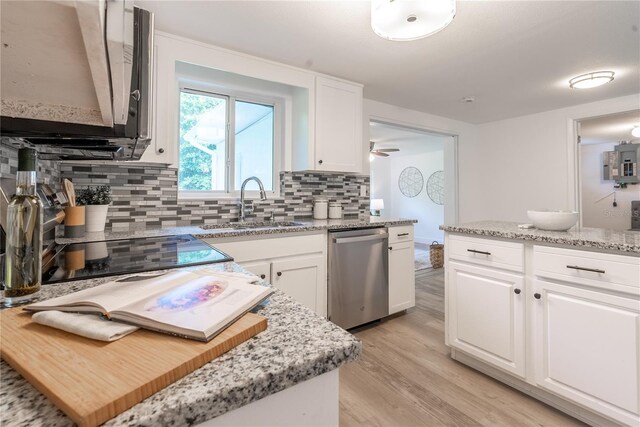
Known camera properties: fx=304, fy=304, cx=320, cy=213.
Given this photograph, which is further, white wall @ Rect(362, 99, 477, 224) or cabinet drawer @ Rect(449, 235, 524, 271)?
white wall @ Rect(362, 99, 477, 224)

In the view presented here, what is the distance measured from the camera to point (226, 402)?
0.36 meters

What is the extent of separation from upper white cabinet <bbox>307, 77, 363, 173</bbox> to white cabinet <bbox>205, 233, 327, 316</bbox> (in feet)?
2.61

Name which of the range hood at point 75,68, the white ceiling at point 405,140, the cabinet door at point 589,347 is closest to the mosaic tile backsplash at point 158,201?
the range hood at point 75,68

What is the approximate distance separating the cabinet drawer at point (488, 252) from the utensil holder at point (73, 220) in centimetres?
219

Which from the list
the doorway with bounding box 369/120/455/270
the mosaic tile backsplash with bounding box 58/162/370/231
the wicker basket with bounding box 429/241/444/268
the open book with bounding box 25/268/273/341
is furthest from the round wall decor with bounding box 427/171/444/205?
the open book with bounding box 25/268/273/341

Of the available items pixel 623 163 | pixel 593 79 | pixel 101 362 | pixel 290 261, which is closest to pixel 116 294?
pixel 101 362

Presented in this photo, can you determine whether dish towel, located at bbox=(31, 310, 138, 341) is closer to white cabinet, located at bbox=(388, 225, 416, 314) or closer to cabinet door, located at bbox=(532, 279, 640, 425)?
cabinet door, located at bbox=(532, 279, 640, 425)

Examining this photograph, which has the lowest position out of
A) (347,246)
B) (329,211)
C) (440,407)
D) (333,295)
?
(440,407)

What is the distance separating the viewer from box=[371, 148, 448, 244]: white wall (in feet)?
22.2

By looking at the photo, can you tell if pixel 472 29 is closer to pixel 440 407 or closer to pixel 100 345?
pixel 440 407

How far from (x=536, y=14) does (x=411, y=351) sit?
231cm

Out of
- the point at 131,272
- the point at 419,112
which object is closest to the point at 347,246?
the point at 131,272

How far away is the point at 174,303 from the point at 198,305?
50mm

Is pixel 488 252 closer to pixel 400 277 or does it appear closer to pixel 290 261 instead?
pixel 400 277
